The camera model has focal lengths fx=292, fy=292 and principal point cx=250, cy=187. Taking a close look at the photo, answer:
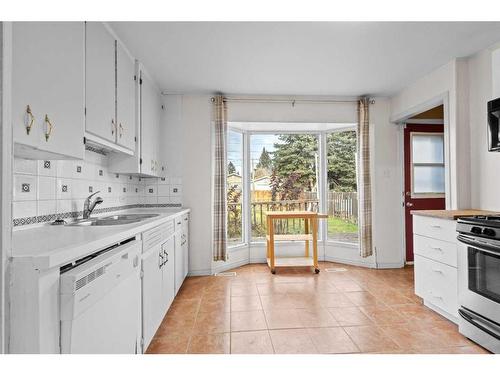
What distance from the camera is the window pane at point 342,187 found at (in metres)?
4.32

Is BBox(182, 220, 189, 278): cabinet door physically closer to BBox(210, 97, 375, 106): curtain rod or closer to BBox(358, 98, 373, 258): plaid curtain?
BBox(210, 97, 375, 106): curtain rod

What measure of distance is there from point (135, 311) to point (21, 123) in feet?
3.59

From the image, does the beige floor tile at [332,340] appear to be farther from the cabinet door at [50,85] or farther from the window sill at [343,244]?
the window sill at [343,244]

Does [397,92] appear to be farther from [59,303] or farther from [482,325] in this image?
[59,303]

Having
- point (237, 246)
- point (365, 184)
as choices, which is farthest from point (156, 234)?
point (365, 184)

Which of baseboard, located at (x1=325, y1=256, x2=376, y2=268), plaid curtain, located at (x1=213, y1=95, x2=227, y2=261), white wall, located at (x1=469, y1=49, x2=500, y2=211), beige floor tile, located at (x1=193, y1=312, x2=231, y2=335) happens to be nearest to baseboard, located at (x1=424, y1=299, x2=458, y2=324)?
white wall, located at (x1=469, y1=49, x2=500, y2=211)

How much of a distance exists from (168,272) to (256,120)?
227cm

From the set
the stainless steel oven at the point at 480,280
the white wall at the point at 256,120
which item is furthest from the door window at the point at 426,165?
the stainless steel oven at the point at 480,280

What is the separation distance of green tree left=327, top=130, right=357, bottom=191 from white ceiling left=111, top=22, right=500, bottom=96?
35.4 inches

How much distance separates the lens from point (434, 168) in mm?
4215

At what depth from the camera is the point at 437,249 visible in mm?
2455

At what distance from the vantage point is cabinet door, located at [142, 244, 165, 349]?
1823 mm

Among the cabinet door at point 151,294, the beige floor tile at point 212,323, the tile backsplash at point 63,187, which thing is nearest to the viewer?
the tile backsplash at point 63,187

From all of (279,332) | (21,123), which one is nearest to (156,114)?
(21,123)
